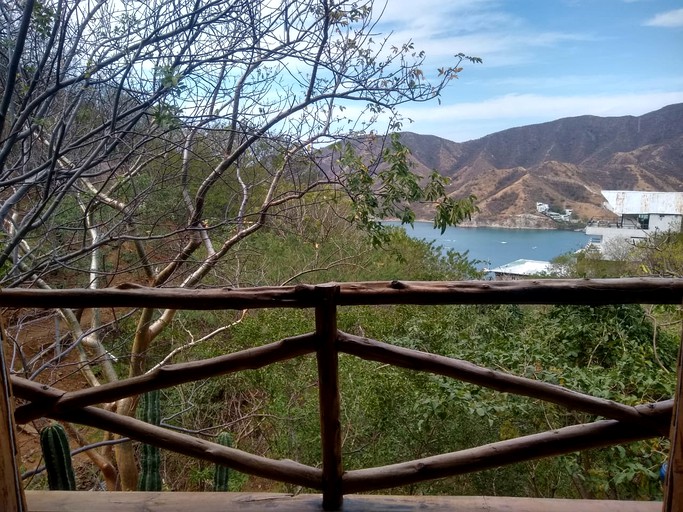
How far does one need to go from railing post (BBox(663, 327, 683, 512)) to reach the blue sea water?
5.81 feet

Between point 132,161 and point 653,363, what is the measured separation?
284 centimetres

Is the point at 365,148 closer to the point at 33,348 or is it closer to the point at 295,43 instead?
the point at 295,43

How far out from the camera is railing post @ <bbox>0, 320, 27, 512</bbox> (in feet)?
2.82

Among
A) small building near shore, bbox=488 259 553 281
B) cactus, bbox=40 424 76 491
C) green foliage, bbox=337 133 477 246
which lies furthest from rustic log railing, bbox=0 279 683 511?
small building near shore, bbox=488 259 553 281

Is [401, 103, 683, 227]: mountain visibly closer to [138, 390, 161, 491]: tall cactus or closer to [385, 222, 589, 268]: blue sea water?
[385, 222, 589, 268]: blue sea water

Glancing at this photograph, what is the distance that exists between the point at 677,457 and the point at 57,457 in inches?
59.4

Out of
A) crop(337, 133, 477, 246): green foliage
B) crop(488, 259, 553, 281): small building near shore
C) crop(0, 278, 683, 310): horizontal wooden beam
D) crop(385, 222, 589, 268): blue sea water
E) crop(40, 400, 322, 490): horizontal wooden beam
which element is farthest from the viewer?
crop(488, 259, 553, 281): small building near shore

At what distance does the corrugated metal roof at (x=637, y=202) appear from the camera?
2.73 meters

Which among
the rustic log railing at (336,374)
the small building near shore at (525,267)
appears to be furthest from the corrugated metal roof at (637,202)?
the rustic log railing at (336,374)

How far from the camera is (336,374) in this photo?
3.87ft

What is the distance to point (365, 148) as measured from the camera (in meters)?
2.77

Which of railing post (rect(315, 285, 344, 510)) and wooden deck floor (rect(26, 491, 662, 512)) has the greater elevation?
railing post (rect(315, 285, 344, 510))

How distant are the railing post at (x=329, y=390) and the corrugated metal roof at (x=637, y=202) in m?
2.29

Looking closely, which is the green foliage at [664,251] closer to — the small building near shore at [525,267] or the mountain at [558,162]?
the mountain at [558,162]
